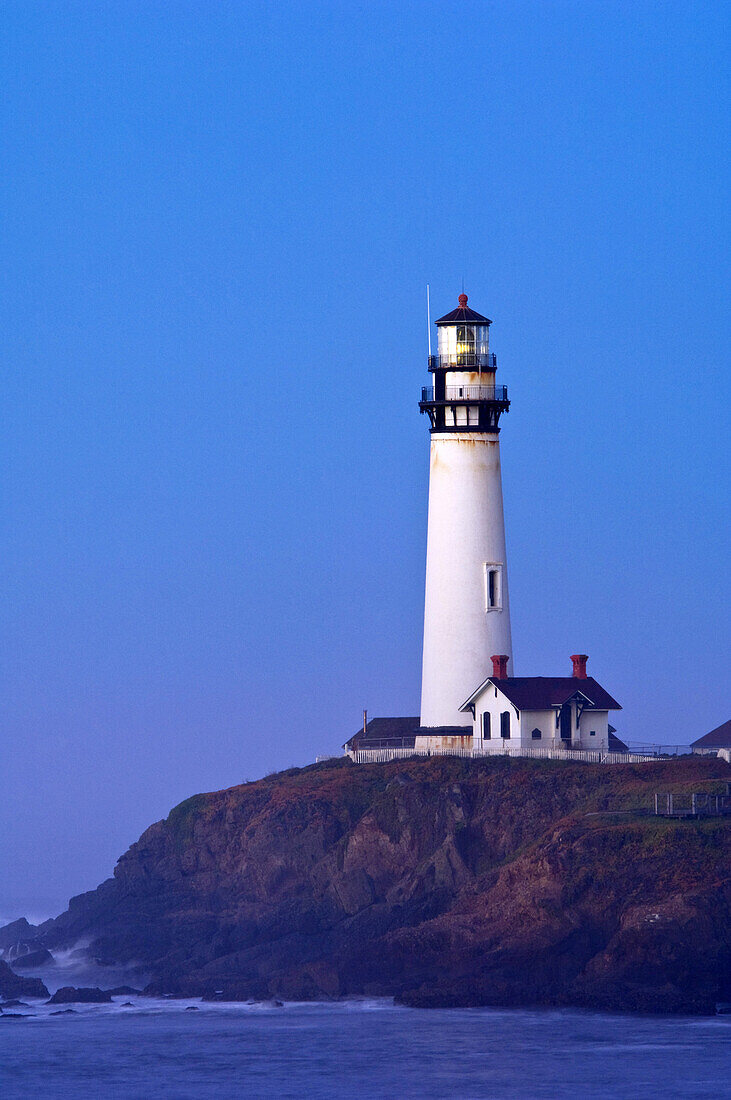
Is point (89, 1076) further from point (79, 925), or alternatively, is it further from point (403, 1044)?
point (79, 925)

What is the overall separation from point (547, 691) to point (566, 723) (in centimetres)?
99

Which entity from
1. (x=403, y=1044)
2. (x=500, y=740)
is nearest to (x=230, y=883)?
(x=500, y=740)

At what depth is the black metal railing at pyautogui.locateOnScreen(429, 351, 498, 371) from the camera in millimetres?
55906

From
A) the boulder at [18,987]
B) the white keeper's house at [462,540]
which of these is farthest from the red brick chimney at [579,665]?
the boulder at [18,987]

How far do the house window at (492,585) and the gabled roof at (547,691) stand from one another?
101 inches

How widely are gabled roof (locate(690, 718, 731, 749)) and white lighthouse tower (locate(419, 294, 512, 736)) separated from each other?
565cm

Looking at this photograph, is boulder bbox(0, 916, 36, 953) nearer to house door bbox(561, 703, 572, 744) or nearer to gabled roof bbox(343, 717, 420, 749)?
gabled roof bbox(343, 717, 420, 749)

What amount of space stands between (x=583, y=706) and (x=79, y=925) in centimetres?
1442

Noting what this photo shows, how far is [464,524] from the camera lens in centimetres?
5584

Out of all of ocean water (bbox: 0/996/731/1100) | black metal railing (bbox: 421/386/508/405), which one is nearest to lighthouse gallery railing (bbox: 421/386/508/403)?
black metal railing (bbox: 421/386/508/405)

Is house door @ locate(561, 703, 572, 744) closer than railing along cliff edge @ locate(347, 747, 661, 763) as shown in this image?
No

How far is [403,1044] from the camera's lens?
40125mm

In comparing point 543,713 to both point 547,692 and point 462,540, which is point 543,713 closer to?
point 547,692

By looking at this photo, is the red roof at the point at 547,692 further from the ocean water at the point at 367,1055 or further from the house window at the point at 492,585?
the ocean water at the point at 367,1055
